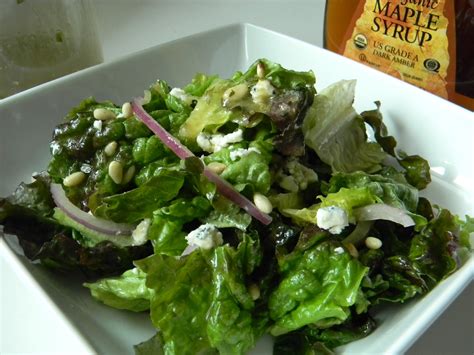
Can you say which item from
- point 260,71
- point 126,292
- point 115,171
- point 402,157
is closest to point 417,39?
point 402,157

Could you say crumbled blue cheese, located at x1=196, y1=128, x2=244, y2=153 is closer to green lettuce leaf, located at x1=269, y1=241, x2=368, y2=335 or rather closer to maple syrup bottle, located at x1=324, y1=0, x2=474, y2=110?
green lettuce leaf, located at x1=269, y1=241, x2=368, y2=335

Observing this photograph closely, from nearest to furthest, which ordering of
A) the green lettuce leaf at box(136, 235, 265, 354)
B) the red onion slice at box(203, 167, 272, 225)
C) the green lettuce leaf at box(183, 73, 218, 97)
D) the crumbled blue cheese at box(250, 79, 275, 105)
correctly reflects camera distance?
the green lettuce leaf at box(136, 235, 265, 354) < the red onion slice at box(203, 167, 272, 225) < the crumbled blue cheese at box(250, 79, 275, 105) < the green lettuce leaf at box(183, 73, 218, 97)

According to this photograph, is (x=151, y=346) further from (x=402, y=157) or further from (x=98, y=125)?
(x=402, y=157)

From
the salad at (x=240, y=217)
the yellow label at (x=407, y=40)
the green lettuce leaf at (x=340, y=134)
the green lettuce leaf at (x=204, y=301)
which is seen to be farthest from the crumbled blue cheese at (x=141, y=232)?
the yellow label at (x=407, y=40)

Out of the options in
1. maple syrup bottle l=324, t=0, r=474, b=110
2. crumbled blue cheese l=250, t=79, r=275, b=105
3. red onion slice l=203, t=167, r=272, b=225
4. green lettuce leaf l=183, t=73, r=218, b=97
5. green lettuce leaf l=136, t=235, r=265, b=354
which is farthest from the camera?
maple syrup bottle l=324, t=0, r=474, b=110

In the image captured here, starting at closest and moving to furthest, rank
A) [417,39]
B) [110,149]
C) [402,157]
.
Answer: [110,149]
[402,157]
[417,39]

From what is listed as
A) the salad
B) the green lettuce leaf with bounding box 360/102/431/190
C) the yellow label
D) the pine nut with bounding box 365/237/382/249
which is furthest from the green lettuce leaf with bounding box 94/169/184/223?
the yellow label
